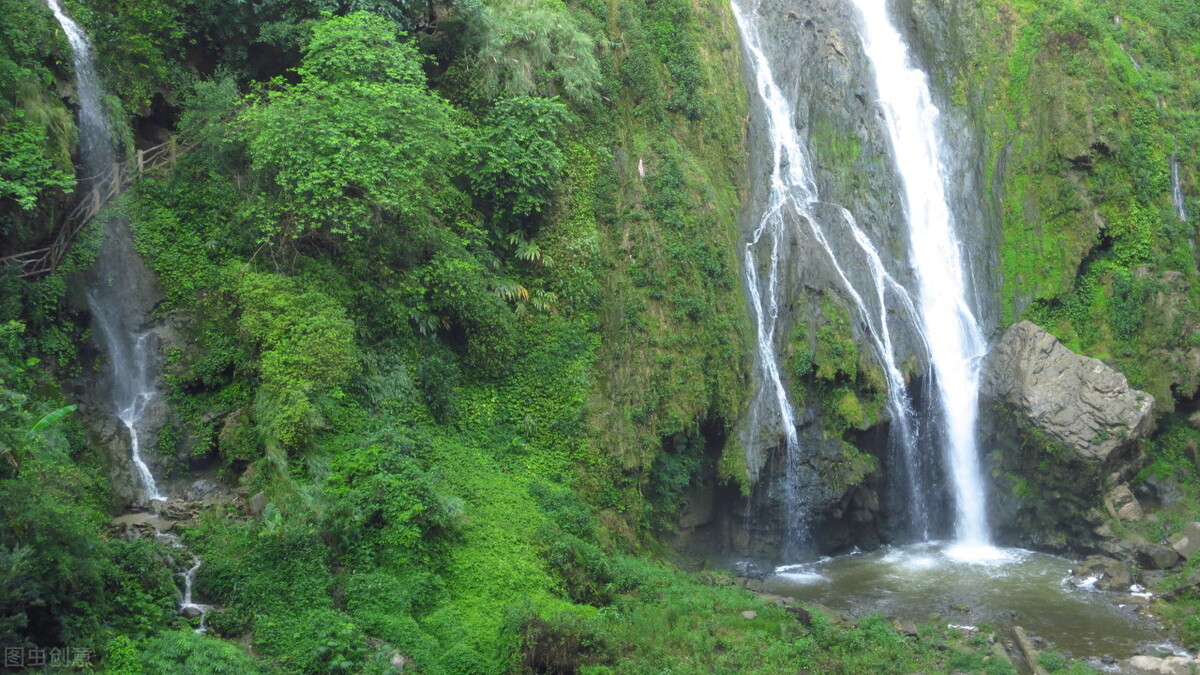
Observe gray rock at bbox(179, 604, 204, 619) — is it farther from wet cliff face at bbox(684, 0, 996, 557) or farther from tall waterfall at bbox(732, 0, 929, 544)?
tall waterfall at bbox(732, 0, 929, 544)

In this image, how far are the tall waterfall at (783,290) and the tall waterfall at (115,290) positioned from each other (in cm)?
1190

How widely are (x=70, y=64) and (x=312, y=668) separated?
12.2 metres

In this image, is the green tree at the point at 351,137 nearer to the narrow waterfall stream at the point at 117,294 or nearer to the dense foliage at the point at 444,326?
the dense foliage at the point at 444,326

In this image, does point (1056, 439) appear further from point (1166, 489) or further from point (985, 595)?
point (985, 595)

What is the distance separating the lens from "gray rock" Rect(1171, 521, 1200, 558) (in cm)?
1912

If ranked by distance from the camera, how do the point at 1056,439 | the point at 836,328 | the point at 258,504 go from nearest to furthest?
the point at 258,504 < the point at 1056,439 < the point at 836,328

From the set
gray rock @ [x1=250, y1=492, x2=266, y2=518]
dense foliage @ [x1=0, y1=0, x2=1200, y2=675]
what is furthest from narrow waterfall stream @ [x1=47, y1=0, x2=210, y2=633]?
gray rock @ [x1=250, y1=492, x2=266, y2=518]

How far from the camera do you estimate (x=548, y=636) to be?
12.8 m

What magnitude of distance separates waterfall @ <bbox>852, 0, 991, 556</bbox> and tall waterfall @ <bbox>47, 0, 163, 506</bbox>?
17252 millimetres

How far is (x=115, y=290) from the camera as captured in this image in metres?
16.0

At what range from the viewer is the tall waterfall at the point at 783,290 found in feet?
67.3

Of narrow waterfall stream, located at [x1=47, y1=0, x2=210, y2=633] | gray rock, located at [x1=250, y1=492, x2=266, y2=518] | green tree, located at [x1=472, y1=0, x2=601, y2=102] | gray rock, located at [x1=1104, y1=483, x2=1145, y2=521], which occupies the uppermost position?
green tree, located at [x1=472, y1=0, x2=601, y2=102]

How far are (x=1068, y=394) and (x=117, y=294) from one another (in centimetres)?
1989

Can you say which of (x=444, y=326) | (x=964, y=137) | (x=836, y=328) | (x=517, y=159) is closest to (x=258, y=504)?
(x=444, y=326)
